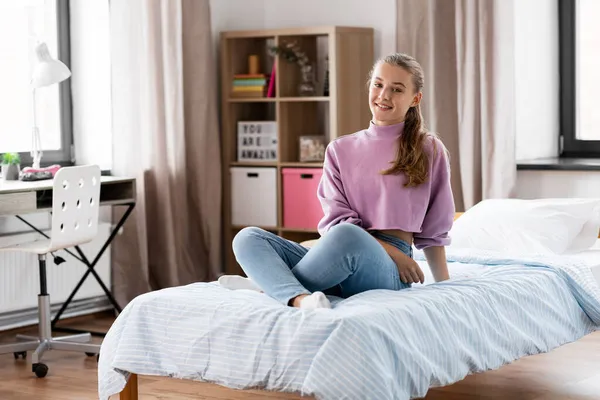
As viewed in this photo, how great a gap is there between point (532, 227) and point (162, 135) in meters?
2.00

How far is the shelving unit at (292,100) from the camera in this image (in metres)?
5.03

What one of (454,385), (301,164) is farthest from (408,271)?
(301,164)

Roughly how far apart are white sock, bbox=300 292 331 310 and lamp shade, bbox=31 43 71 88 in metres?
2.18

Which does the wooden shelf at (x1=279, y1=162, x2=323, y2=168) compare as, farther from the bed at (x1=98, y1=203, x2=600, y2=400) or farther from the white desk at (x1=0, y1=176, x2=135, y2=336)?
the bed at (x1=98, y1=203, x2=600, y2=400)

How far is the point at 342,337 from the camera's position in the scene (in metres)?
2.34

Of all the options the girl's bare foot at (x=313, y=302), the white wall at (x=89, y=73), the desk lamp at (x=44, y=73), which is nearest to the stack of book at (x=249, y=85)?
the white wall at (x=89, y=73)

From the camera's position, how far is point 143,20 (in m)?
4.92

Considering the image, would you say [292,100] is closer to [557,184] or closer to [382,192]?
[557,184]

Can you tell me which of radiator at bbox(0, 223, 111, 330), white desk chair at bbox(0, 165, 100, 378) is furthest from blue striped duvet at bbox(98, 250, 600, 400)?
radiator at bbox(0, 223, 111, 330)

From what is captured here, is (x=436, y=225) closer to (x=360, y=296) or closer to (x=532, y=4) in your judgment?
(x=360, y=296)

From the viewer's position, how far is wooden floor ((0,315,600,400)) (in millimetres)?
3285

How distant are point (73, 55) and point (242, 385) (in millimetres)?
2967

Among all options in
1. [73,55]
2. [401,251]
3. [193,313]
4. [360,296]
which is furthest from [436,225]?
[73,55]

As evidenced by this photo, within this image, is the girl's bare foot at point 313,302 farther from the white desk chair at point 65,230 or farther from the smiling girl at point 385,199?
the white desk chair at point 65,230
